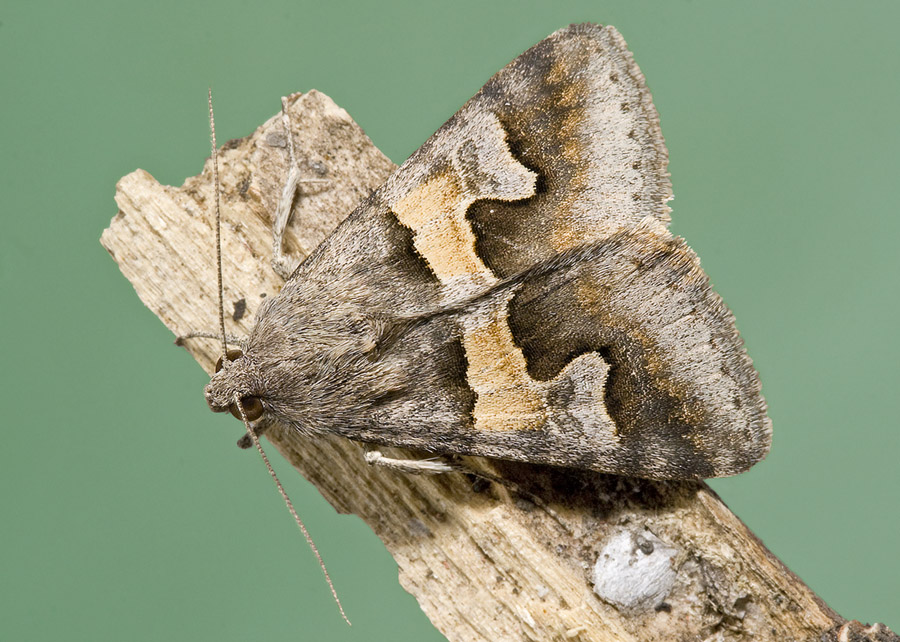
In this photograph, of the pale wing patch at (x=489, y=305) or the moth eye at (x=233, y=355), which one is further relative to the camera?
the moth eye at (x=233, y=355)

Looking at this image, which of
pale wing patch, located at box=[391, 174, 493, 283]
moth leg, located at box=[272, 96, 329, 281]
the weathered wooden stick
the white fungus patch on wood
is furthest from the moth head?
the white fungus patch on wood

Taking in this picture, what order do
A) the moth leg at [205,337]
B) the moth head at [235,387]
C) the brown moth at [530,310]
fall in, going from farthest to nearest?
the moth leg at [205,337], the moth head at [235,387], the brown moth at [530,310]

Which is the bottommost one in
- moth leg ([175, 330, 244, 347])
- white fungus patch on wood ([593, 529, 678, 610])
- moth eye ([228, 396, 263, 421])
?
white fungus patch on wood ([593, 529, 678, 610])

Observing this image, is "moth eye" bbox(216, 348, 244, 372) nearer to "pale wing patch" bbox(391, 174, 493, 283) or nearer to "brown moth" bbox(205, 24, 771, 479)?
"brown moth" bbox(205, 24, 771, 479)

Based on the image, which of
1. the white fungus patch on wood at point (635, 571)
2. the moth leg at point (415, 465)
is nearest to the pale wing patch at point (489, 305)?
the moth leg at point (415, 465)

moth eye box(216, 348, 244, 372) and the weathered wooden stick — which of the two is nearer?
the weathered wooden stick

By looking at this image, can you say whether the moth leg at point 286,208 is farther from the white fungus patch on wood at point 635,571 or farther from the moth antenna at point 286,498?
the white fungus patch on wood at point 635,571
